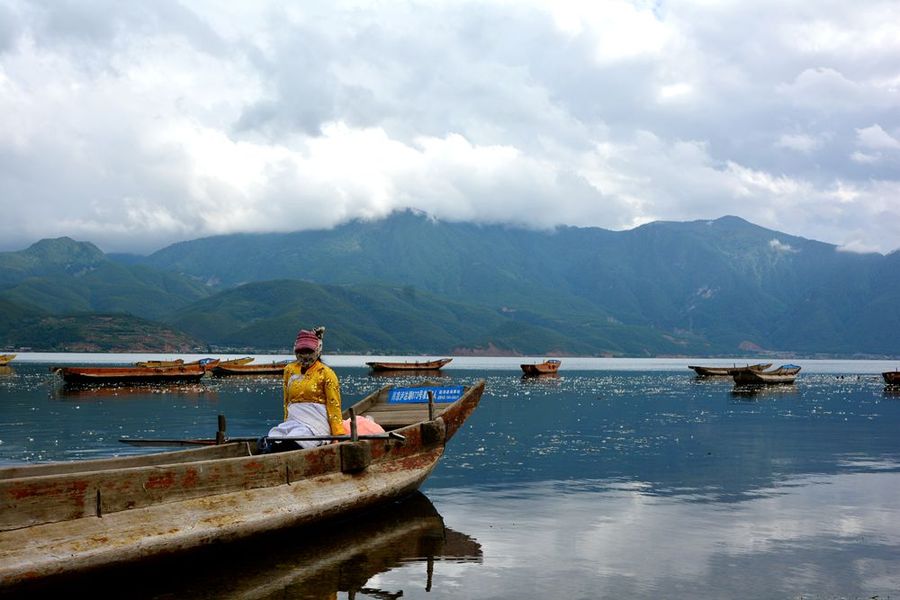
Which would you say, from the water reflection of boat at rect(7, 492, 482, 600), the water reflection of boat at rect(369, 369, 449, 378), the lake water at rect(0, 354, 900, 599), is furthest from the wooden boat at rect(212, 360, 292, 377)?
the water reflection of boat at rect(7, 492, 482, 600)

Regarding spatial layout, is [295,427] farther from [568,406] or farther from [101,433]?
[568,406]

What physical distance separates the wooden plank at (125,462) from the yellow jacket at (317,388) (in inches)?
56.4

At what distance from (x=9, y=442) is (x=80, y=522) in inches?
922

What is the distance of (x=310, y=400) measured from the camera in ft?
55.5

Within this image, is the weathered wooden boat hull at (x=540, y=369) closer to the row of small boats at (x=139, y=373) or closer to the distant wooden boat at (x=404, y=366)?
the distant wooden boat at (x=404, y=366)

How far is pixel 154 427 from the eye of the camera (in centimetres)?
3778

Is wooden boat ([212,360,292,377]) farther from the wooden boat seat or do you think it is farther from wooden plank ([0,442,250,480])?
wooden plank ([0,442,250,480])

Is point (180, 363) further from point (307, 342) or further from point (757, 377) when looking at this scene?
point (307, 342)

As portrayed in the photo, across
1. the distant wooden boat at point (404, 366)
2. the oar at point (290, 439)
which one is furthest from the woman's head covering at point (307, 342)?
the distant wooden boat at point (404, 366)

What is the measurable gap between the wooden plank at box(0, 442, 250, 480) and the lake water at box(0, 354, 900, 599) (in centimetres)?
242

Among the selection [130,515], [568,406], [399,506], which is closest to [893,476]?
[399,506]

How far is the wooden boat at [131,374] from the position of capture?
7469 cm

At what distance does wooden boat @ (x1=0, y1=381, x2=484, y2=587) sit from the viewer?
35.5 feet

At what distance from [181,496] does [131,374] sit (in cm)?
7192
